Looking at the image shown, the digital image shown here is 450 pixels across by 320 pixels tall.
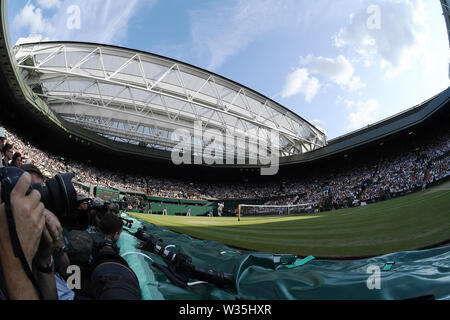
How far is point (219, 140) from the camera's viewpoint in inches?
998

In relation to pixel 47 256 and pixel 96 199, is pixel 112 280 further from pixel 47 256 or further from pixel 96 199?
pixel 96 199

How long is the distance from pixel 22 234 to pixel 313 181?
32420 mm

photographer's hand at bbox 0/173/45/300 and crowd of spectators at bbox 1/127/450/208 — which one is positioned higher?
crowd of spectators at bbox 1/127/450/208

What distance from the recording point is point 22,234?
958 millimetres

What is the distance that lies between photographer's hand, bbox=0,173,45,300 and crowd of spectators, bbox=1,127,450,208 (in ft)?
42.6

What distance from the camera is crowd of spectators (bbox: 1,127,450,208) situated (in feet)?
58.8

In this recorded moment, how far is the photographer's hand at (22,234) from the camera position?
0.91 meters

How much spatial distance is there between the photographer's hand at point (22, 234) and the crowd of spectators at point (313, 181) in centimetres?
1299

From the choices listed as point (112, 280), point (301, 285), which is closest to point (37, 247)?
point (112, 280)

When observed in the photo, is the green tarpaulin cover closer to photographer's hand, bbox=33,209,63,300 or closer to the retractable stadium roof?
photographer's hand, bbox=33,209,63,300

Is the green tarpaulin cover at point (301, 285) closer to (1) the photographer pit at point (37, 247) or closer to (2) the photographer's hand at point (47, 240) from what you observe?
(1) the photographer pit at point (37, 247)

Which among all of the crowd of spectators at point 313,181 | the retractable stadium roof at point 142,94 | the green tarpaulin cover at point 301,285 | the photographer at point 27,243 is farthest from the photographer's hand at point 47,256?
the retractable stadium roof at point 142,94

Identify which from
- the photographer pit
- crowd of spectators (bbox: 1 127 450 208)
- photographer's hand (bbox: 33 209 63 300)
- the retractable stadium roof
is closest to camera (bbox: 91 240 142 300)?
the photographer pit

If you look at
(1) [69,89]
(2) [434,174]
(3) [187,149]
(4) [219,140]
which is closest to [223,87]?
(4) [219,140]
